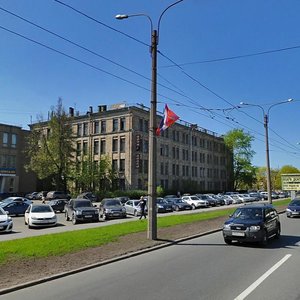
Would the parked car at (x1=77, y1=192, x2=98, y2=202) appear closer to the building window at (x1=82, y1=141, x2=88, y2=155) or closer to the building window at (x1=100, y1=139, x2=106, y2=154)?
the building window at (x1=100, y1=139, x2=106, y2=154)

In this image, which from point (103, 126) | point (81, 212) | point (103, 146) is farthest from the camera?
point (103, 126)

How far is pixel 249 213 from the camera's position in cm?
1576

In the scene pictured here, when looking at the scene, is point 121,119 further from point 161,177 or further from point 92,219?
point 92,219

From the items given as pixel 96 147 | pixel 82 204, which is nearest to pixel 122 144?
pixel 96 147

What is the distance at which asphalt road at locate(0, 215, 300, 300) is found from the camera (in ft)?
25.0

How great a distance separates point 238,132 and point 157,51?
90867mm

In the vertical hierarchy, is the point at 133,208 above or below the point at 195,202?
below

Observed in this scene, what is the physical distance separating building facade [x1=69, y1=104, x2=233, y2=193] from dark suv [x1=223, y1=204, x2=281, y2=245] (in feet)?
163

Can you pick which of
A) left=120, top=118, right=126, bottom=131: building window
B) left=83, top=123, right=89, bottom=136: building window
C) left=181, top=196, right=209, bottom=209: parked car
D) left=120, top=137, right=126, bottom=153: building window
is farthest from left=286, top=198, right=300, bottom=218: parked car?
left=83, top=123, right=89, bottom=136: building window

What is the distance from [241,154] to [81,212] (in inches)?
3229

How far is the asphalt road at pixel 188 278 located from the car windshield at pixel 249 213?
2055mm

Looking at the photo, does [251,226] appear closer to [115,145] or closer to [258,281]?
[258,281]

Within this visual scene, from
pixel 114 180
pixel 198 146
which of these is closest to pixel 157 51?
pixel 114 180

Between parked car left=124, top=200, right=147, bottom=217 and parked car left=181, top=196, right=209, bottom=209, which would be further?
parked car left=181, top=196, right=209, bottom=209
